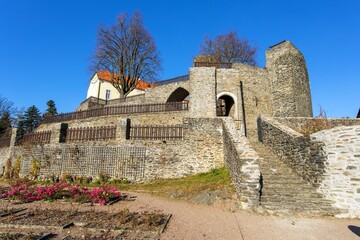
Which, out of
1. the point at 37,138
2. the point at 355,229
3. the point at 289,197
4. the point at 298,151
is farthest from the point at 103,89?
the point at 355,229

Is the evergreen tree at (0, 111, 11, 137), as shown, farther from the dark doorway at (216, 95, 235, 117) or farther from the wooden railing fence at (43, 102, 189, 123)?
the dark doorway at (216, 95, 235, 117)

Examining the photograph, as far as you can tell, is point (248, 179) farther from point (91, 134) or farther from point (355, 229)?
point (91, 134)

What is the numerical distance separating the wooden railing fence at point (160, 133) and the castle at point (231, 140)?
0.18 ft

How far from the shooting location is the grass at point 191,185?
7570 millimetres

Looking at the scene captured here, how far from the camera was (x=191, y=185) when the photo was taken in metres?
8.48

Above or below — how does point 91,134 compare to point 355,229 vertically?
above

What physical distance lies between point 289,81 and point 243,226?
660 inches

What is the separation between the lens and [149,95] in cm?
1992

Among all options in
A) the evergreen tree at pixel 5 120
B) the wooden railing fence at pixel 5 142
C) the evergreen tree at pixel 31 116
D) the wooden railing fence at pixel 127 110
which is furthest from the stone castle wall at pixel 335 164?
the evergreen tree at pixel 31 116

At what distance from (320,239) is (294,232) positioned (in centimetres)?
49

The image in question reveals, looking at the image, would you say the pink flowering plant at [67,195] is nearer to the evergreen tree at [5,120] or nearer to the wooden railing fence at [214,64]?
the wooden railing fence at [214,64]

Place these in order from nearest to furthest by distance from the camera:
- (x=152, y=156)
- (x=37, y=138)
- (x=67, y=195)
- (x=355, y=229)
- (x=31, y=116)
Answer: (x=355, y=229) < (x=67, y=195) < (x=152, y=156) < (x=37, y=138) < (x=31, y=116)

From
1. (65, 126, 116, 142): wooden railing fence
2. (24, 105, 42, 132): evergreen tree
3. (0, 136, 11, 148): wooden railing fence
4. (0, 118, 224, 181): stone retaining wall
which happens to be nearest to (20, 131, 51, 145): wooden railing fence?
(65, 126, 116, 142): wooden railing fence

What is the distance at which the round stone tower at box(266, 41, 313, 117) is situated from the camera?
17.7m
